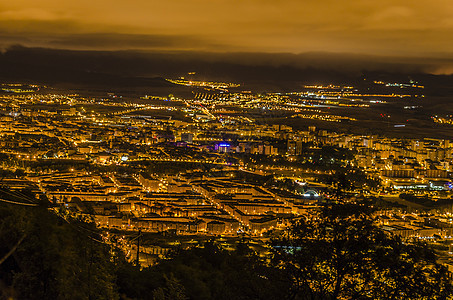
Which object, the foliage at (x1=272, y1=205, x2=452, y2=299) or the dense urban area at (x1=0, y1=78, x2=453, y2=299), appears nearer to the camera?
the foliage at (x1=272, y1=205, x2=452, y2=299)

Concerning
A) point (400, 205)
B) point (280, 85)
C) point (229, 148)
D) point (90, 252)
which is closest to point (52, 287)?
point (90, 252)

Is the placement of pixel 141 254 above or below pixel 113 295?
below

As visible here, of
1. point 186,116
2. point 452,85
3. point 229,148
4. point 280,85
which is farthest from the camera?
point 280,85

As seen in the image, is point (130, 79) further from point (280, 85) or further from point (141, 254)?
point (141, 254)

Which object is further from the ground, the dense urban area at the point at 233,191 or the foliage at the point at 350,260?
the foliage at the point at 350,260

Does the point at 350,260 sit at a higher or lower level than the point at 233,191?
higher

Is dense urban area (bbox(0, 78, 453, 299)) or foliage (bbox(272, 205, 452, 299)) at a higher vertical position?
foliage (bbox(272, 205, 452, 299))

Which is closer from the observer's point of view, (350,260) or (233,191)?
(350,260)

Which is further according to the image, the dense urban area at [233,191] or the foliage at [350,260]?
the dense urban area at [233,191]
